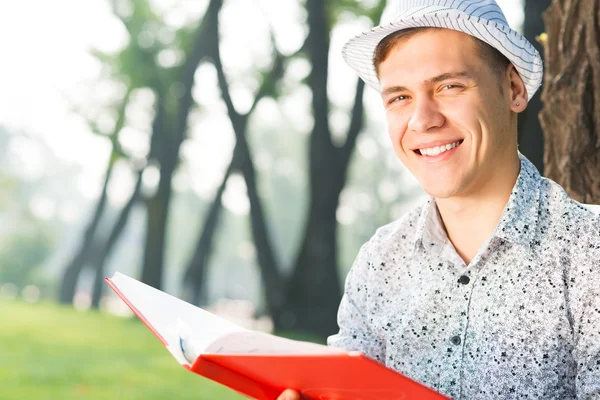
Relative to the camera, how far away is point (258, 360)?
152 cm

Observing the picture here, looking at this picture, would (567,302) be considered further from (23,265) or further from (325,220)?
(23,265)

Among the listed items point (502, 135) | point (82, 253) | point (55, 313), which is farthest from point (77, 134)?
point (502, 135)

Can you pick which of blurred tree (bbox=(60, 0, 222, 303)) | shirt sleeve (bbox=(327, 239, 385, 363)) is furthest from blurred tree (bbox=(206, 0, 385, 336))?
shirt sleeve (bbox=(327, 239, 385, 363))

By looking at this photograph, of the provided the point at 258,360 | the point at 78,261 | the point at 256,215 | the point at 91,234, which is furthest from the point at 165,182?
the point at 258,360

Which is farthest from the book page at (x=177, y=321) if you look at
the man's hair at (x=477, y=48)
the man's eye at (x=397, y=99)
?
the man's hair at (x=477, y=48)

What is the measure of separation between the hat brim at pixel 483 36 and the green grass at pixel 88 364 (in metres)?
6.60

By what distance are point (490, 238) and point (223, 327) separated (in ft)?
2.42

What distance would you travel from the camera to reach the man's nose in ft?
6.55

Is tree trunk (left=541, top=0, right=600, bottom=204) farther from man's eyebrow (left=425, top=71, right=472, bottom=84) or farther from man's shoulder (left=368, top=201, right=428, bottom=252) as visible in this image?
man's eyebrow (left=425, top=71, right=472, bottom=84)

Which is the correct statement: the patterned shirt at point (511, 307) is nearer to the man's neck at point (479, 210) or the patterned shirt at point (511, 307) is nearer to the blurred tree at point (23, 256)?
the man's neck at point (479, 210)

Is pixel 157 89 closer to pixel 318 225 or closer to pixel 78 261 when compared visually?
pixel 78 261

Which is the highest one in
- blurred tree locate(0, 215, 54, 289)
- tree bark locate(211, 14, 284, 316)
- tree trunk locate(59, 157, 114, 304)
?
tree bark locate(211, 14, 284, 316)

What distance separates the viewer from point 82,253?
18.3 meters

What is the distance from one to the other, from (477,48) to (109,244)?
16176 millimetres
